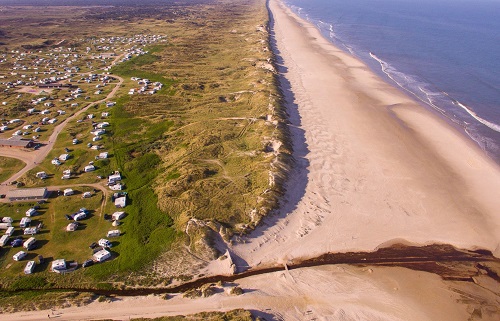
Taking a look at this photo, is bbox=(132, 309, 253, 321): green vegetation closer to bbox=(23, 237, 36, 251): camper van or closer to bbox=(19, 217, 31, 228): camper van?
bbox=(23, 237, 36, 251): camper van

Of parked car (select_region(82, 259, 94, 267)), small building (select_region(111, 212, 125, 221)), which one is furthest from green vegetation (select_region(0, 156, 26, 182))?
parked car (select_region(82, 259, 94, 267))

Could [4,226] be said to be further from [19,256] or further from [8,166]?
[8,166]

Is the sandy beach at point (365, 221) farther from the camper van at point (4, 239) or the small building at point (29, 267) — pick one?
the camper van at point (4, 239)

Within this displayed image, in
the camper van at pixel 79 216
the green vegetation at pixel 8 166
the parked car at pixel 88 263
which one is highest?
the green vegetation at pixel 8 166

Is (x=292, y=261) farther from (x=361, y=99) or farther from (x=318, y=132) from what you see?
(x=361, y=99)

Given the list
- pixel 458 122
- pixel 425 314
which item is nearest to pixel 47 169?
pixel 425 314

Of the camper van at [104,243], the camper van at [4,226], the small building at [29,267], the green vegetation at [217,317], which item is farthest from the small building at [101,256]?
the camper van at [4,226]
